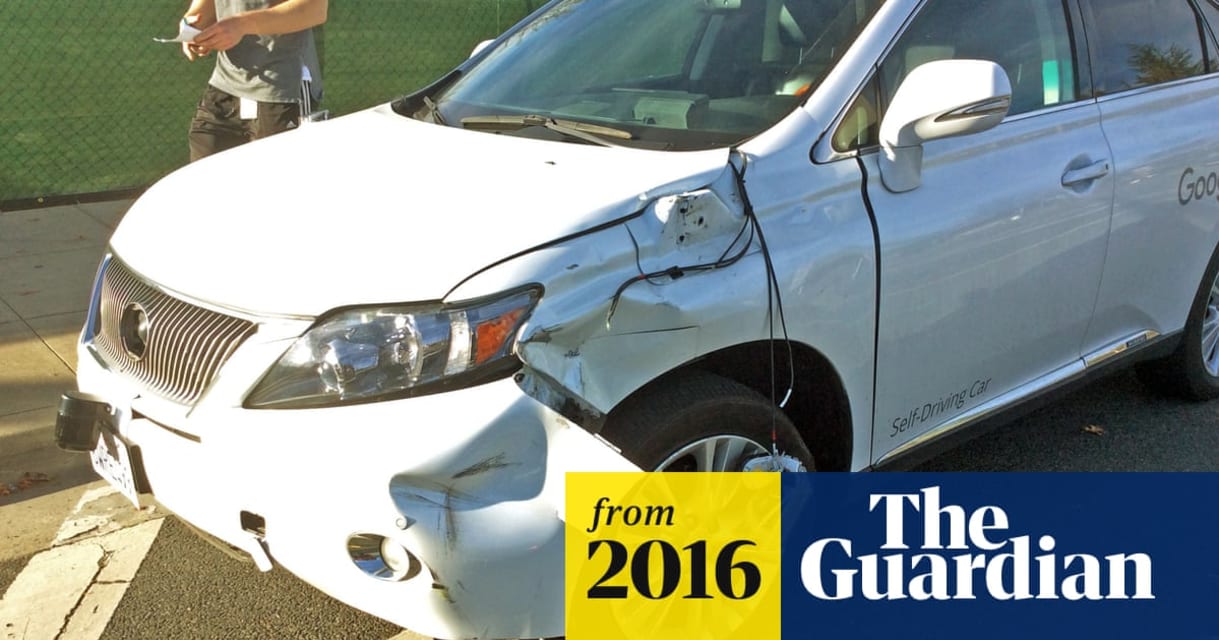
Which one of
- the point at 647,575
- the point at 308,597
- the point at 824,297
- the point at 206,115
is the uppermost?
the point at 206,115

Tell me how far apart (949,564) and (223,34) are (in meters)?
3.56

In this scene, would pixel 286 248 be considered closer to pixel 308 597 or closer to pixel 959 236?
pixel 308 597

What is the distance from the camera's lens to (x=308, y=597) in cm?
349

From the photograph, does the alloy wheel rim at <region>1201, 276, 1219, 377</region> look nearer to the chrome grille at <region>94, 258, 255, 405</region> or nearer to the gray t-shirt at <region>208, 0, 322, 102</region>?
the chrome grille at <region>94, 258, 255, 405</region>

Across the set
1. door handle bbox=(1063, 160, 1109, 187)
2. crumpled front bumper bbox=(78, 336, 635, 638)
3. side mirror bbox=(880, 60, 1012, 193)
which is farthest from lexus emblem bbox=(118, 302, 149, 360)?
door handle bbox=(1063, 160, 1109, 187)

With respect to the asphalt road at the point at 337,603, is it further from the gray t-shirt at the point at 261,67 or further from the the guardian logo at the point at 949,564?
the gray t-shirt at the point at 261,67

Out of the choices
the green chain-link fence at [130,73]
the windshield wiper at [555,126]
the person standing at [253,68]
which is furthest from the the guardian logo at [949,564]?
the green chain-link fence at [130,73]

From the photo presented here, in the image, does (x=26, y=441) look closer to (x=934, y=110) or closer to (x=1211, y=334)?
(x=934, y=110)

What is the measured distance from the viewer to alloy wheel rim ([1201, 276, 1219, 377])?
15.8 ft

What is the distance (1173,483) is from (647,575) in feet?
4.85

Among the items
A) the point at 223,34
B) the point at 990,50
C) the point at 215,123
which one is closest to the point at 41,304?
the point at 215,123

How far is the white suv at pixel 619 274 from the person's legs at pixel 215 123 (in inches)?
61.9

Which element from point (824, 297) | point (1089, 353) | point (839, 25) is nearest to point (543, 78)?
point (839, 25)

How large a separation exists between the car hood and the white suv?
0.03 feet
